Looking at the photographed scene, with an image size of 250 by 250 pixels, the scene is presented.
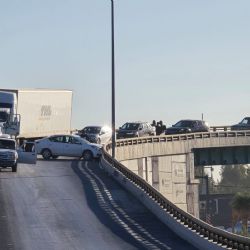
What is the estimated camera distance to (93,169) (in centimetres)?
4556

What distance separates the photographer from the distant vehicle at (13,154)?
40812 millimetres

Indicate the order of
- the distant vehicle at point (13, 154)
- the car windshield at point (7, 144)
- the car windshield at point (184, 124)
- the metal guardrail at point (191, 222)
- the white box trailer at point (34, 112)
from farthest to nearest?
the car windshield at point (184, 124) < the white box trailer at point (34, 112) < the car windshield at point (7, 144) < the distant vehicle at point (13, 154) < the metal guardrail at point (191, 222)

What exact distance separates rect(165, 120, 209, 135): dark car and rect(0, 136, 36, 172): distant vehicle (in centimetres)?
2895

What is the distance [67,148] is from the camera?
5138cm

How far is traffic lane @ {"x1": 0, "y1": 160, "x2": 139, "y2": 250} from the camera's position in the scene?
2488 cm

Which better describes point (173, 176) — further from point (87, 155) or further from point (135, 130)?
point (87, 155)

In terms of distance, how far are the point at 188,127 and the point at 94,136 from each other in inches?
→ 483

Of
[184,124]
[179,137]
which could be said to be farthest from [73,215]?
[184,124]

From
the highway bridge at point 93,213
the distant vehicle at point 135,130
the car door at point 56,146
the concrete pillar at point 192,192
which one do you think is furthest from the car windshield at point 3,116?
the concrete pillar at point 192,192

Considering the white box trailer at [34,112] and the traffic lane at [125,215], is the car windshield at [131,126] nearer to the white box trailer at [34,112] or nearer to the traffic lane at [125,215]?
the white box trailer at [34,112]

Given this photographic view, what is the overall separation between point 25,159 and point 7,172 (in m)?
1.88

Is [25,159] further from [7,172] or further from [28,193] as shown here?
[28,193]

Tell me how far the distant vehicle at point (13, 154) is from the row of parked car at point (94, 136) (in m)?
6.88

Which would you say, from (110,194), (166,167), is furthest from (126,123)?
(110,194)
